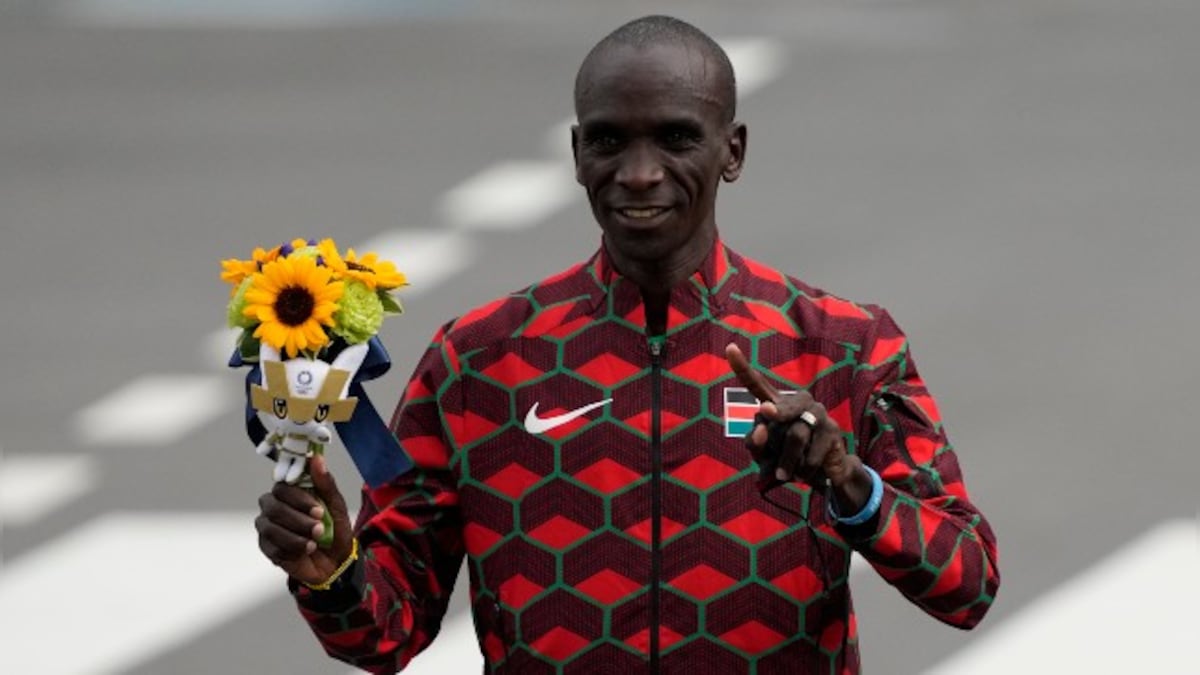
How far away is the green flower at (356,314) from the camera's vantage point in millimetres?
2094

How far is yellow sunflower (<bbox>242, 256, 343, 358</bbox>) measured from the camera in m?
2.06

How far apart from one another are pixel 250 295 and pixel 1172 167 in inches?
84.7

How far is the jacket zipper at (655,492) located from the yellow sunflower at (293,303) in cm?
37

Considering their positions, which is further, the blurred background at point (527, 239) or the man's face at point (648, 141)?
the blurred background at point (527, 239)

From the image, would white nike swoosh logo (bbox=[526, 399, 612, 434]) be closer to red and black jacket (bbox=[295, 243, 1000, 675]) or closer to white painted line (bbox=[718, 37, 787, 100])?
red and black jacket (bbox=[295, 243, 1000, 675])

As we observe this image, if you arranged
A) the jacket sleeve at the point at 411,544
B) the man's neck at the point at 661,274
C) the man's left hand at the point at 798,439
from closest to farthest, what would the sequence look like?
the man's left hand at the point at 798,439 < the jacket sleeve at the point at 411,544 < the man's neck at the point at 661,274

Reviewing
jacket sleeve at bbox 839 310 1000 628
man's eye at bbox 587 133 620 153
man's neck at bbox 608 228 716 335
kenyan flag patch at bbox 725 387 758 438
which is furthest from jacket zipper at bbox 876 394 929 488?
man's eye at bbox 587 133 620 153

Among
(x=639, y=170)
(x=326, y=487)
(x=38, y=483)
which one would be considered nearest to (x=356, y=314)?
(x=326, y=487)

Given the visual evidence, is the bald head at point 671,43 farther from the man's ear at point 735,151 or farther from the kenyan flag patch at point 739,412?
the kenyan flag patch at point 739,412

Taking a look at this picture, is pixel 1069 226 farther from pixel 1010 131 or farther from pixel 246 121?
pixel 246 121

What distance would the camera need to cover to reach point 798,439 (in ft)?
6.70

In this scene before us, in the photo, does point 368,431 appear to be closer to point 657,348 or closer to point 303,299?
point 303,299

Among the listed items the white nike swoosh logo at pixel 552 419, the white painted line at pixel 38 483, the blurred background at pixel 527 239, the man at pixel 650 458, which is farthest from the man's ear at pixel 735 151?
the white painted line at pixel 38 483

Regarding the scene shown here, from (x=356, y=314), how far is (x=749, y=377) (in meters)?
0.32
